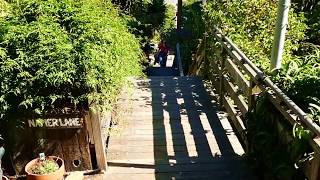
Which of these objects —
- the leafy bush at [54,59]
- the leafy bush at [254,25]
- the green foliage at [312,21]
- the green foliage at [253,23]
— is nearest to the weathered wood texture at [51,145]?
the leafy bush at [54,59]

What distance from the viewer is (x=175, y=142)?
444 cm

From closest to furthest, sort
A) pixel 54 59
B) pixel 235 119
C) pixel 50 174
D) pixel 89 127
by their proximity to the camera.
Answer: pixel 54 59 < pixel 50 174 < pixel 89 127 < pixel 235 119

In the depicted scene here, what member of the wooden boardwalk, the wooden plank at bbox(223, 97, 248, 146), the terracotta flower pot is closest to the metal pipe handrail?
the wooden plank at bbox(223, 97, 248, 146)

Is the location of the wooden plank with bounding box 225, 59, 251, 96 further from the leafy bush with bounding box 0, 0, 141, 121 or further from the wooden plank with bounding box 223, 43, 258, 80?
the leafy bush with bounding box 0, 0, 141, 121

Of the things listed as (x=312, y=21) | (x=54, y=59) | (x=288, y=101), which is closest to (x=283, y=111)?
(x=288, y=101)

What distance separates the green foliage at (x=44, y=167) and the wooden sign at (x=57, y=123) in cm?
34

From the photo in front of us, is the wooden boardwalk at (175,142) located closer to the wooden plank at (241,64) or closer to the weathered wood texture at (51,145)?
the weathered wood texture at (51,145)

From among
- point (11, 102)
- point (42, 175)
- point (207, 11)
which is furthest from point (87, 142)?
point (207, 11)

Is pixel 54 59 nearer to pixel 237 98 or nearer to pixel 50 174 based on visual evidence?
pixel 50 174

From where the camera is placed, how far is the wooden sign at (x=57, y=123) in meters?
3.40

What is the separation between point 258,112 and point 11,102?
226 cm

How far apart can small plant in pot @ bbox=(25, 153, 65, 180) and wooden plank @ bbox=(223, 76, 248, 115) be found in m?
1.99

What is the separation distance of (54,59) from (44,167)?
1023 millimetres

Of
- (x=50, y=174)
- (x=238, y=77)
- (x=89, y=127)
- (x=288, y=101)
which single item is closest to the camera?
(x=288, y=101)
